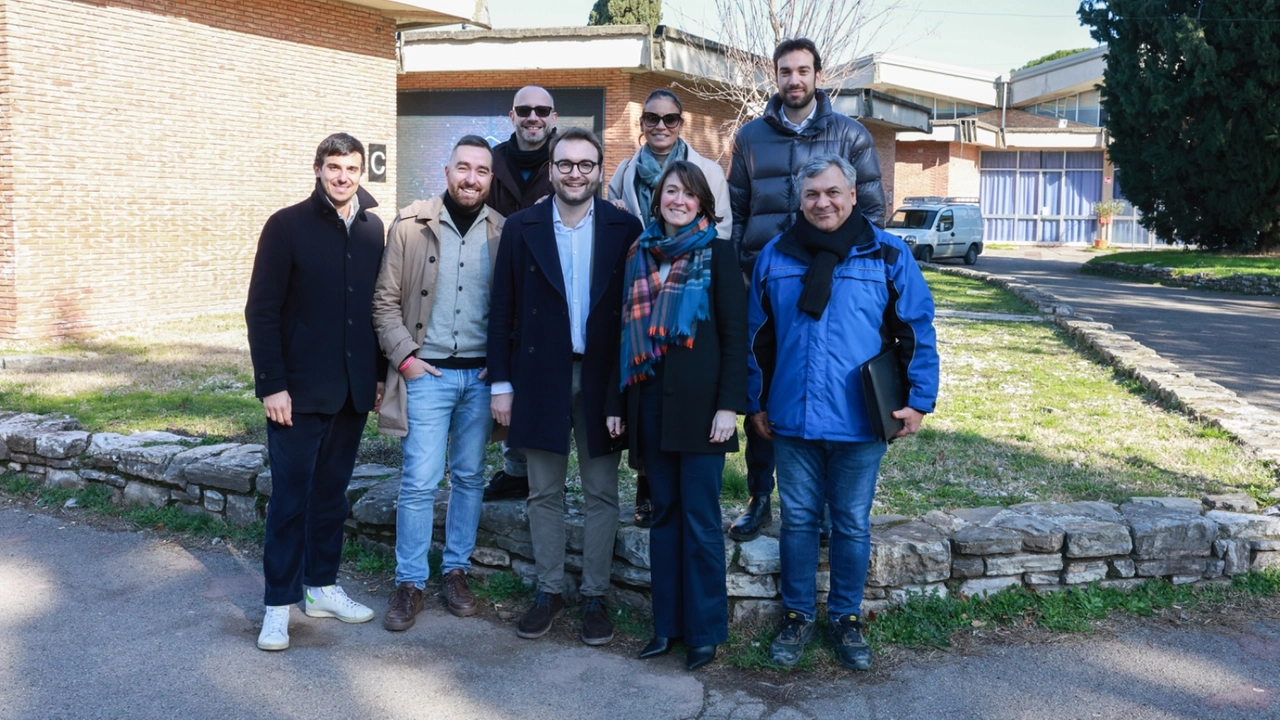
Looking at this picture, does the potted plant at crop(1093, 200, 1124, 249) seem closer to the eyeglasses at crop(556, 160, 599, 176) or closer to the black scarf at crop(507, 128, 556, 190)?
the black scarf at crop(507, 128, 556, 190)

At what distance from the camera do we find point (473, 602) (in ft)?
15.5

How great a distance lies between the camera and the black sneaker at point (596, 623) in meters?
4.36

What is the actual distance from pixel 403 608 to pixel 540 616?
0.59m

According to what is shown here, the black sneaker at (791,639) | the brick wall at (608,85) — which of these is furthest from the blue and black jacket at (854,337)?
the brick wall at (608,85)

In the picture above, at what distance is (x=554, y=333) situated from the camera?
14.2ft

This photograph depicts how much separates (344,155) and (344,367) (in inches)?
33.3

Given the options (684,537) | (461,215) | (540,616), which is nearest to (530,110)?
(461,215)

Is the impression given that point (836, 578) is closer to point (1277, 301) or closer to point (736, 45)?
point (736, 45)

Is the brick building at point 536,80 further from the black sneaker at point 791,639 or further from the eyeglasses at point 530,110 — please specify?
the black sneaker at point 791,639

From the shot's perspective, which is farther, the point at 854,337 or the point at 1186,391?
the point at 1186,391

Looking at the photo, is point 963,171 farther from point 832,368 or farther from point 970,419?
point 832,368

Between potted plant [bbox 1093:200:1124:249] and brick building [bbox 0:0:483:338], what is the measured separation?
33.5 m

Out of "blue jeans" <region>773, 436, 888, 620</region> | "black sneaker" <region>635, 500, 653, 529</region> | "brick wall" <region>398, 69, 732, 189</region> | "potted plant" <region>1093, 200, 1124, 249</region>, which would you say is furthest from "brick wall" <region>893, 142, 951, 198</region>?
"blue jeans" <region>773, 436, 888, 620</region>

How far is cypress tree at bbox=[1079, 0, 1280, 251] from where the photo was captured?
2441cm
